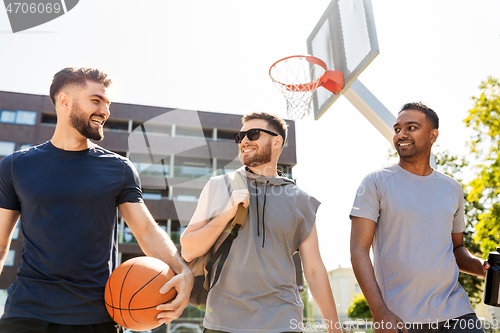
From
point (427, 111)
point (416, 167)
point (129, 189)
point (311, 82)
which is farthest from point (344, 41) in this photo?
point (129, 189)

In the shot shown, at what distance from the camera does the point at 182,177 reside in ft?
112

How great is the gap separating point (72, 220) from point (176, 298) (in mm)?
808

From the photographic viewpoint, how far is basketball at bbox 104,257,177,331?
8.34ft

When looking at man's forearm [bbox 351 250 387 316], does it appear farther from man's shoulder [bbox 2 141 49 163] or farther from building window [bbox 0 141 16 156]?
building window [bbox 0 141 16 156]

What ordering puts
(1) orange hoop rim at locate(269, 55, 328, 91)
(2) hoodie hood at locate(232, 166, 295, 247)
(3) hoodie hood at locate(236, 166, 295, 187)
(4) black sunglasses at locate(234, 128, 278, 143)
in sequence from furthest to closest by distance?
1. (1) orange hoop rim at locate(269, 55, 328, 91)
2. (4) black sunglasses at locate(234, 128, 278, 143)
3. (3) hoodie hood at locate(236, 166, 295, 187)
4. (2) hoodie hood at locate(232, 166, 295, 247)

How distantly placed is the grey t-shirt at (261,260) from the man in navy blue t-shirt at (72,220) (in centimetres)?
32

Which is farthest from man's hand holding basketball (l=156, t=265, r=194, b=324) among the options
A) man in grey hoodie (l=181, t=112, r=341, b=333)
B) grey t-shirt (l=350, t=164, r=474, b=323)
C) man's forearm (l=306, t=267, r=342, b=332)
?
grey t-shirt (l=350, t=164, r=474, b=323)

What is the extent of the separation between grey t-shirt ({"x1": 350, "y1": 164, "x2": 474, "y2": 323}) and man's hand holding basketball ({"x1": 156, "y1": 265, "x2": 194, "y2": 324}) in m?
1.44

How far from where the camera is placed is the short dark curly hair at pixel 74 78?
118 inches

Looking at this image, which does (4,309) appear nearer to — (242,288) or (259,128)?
(242,288)

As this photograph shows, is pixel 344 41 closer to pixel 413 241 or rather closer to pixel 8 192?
pixel 413 241

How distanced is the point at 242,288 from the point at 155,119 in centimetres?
3540

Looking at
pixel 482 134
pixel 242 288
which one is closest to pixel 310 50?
pixel 242 288

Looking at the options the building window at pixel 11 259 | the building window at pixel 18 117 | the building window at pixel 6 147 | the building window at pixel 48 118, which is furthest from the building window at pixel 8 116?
the building window at pixel 11 259
